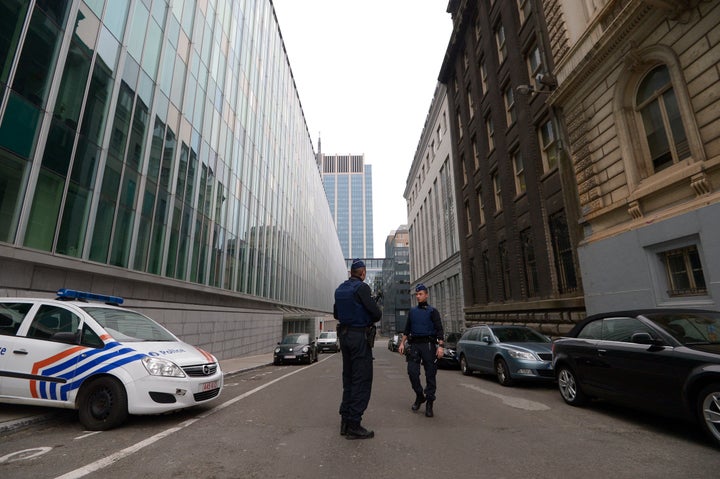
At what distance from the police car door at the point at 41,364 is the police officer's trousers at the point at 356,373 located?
3607 millimetres

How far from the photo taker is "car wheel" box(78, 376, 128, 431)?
479cm

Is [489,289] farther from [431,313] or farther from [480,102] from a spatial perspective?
[431,313]

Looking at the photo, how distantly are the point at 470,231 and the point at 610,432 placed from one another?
68.5 ft

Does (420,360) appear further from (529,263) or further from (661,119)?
(529,263)

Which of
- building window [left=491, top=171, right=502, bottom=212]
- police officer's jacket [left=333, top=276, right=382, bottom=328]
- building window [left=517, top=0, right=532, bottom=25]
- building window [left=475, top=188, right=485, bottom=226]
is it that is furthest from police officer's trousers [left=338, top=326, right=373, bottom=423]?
building window [left=475, top=188, right=485, bottom=226]

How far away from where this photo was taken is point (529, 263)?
16859 mm

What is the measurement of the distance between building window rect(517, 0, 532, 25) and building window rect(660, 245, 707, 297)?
1212cm

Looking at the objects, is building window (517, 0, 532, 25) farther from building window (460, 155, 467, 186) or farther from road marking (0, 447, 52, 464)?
road marking (0, 447, 52, 464)

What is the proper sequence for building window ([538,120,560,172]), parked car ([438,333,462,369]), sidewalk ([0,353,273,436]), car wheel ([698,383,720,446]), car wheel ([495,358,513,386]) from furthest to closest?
building window ([538,120,560,172]) < parked car ([438,333,462,369]) < car wheel ([495,358,513,386]) < sidewalk ([0,353,273,436]) < car wheel ([698,383,720,446])

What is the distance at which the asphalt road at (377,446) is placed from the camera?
3383 mm

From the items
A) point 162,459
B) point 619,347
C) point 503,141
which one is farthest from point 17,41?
point 503,141

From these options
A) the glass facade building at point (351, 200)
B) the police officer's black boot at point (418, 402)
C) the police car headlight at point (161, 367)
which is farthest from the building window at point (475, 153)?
the glass facade building at point (351, 200)

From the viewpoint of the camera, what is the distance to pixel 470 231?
24.9 metres

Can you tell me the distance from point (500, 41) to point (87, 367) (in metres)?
21.8
